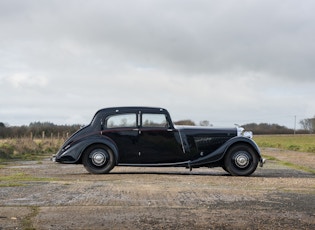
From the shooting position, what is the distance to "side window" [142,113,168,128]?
Result: 12.5m

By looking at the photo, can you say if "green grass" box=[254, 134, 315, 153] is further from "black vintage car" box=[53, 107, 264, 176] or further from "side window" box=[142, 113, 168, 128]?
"side window" box=[142, 113, 168, 128]

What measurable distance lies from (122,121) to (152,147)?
1075 millimetres

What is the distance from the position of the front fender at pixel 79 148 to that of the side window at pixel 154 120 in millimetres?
1026

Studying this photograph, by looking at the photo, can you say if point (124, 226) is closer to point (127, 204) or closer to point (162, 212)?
point (162, 212)

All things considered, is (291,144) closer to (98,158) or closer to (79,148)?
(98,158)

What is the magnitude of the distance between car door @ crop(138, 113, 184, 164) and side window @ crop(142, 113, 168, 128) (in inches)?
5.0

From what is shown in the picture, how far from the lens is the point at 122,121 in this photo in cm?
1249

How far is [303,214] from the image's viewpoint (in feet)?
19.5

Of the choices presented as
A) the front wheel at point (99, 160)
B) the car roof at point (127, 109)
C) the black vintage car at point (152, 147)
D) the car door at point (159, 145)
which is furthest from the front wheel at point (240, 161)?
the front wheel at point (99, 160)

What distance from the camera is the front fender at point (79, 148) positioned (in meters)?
12.1

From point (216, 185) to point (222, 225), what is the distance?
3971mm

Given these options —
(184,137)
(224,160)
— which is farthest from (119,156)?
(224,160)

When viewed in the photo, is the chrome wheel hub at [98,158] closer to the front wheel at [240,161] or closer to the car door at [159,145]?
the car door at [159,145]

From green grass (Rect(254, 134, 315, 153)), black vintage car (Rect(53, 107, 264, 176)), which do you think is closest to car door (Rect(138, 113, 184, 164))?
black vintage car (Rect(53, 107, 264, 176))
